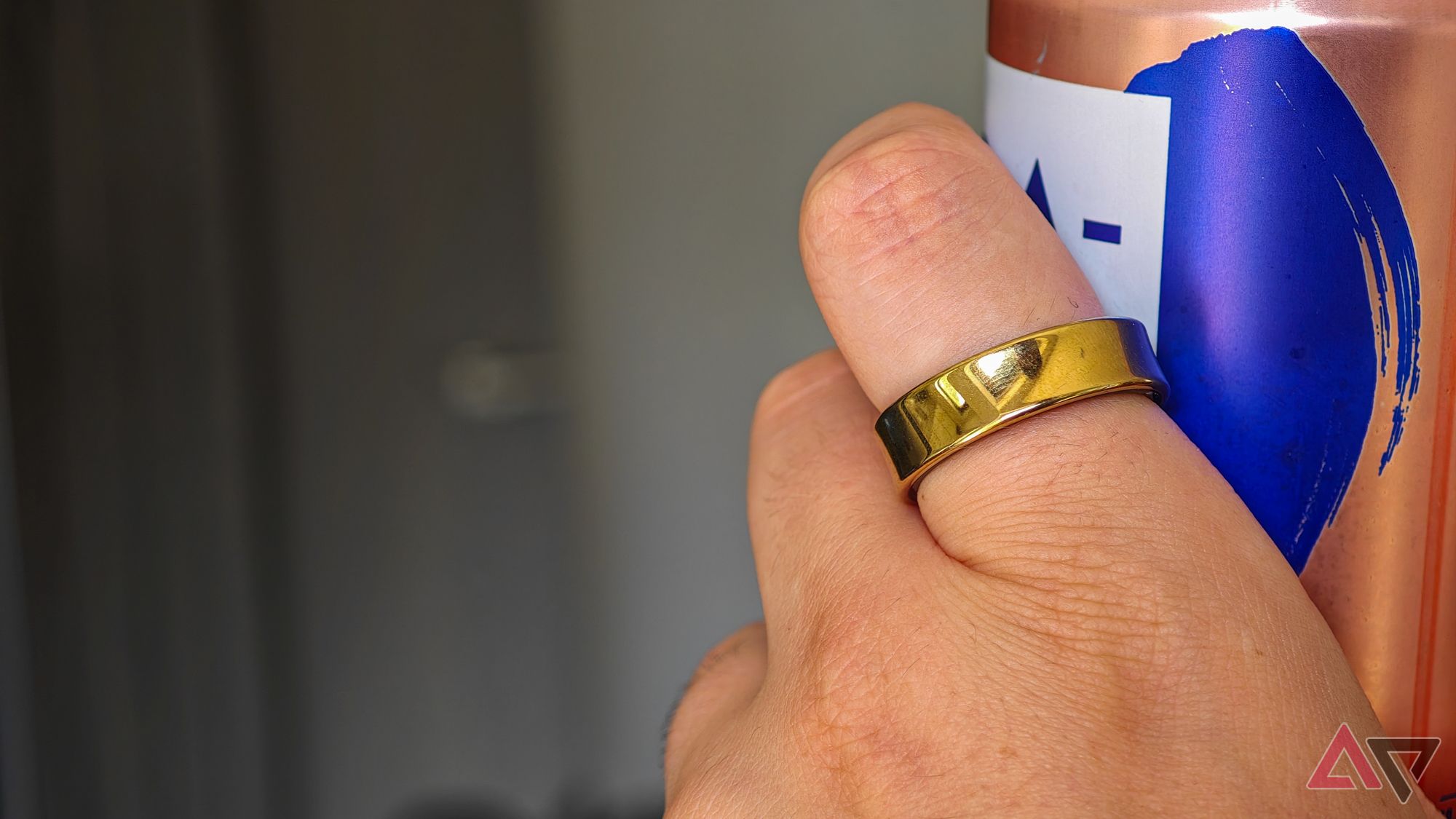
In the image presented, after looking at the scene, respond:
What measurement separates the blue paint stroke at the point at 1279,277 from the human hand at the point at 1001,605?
2cm

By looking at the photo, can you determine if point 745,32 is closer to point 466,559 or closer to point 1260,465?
point 466,559

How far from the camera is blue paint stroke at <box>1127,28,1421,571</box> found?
32 cm

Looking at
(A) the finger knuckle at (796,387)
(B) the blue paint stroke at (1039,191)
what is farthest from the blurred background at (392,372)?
(B) the blue paint stroke at (1039,191)

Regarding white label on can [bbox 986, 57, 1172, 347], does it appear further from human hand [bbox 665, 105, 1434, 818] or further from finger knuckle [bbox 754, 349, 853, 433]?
finger knuckle [bbox 754, 349, 853, 433]

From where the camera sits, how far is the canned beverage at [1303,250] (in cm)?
32

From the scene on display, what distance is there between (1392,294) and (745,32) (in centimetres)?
77

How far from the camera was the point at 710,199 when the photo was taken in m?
1.07

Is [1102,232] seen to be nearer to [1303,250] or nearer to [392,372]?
[1303,250]

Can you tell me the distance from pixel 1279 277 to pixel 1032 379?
0.08 metres

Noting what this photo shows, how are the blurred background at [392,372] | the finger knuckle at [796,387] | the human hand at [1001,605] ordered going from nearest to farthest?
the human hand at [1001,605], the finger knuckle at [796,387], the blurred background at [392,372]

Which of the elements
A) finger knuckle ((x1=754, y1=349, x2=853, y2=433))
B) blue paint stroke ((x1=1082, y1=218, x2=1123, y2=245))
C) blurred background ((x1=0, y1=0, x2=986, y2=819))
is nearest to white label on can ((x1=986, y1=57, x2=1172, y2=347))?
blue paint stroke ((x1=1082, y1=218, x2=1123, y2=245))

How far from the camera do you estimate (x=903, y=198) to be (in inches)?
14.1

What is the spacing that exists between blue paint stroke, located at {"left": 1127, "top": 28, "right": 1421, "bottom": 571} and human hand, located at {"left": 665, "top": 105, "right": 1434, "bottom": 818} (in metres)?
0.02

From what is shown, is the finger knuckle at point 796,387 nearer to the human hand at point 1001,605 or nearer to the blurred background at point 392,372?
the human hand at point 1001,605
